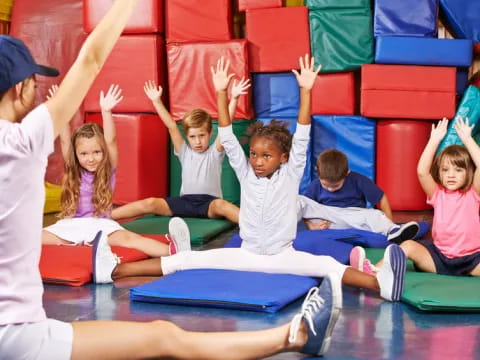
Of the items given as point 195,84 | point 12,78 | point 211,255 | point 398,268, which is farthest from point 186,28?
point 12,78

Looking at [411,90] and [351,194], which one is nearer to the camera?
[351,194]

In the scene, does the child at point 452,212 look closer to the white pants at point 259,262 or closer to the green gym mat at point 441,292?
the green gym mat at point 441,292

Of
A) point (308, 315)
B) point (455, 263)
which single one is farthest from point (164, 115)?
point (308, 315)

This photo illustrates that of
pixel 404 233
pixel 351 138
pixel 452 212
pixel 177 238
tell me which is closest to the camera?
pixel 452 212

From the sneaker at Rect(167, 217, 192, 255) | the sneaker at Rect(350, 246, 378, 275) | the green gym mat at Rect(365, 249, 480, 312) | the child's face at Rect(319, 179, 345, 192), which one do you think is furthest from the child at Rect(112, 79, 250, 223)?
the green gym mat at Rect(365, 249, 480, 312)

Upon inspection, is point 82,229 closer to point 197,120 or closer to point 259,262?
point 259,262

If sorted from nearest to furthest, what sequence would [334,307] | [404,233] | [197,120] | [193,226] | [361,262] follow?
1. [334,307]
2. [361,262]
3. [404,233]
4. [193,226]
5. [197,120]

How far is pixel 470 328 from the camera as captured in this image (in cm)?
288

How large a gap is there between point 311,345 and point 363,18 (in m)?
4.58

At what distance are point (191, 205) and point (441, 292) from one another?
9.13 ft

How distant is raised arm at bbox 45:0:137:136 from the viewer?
5.75ft

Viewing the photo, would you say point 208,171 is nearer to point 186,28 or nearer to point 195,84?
point 195,84

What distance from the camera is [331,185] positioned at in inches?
203

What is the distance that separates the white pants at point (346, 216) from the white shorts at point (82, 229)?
4.68 ft
